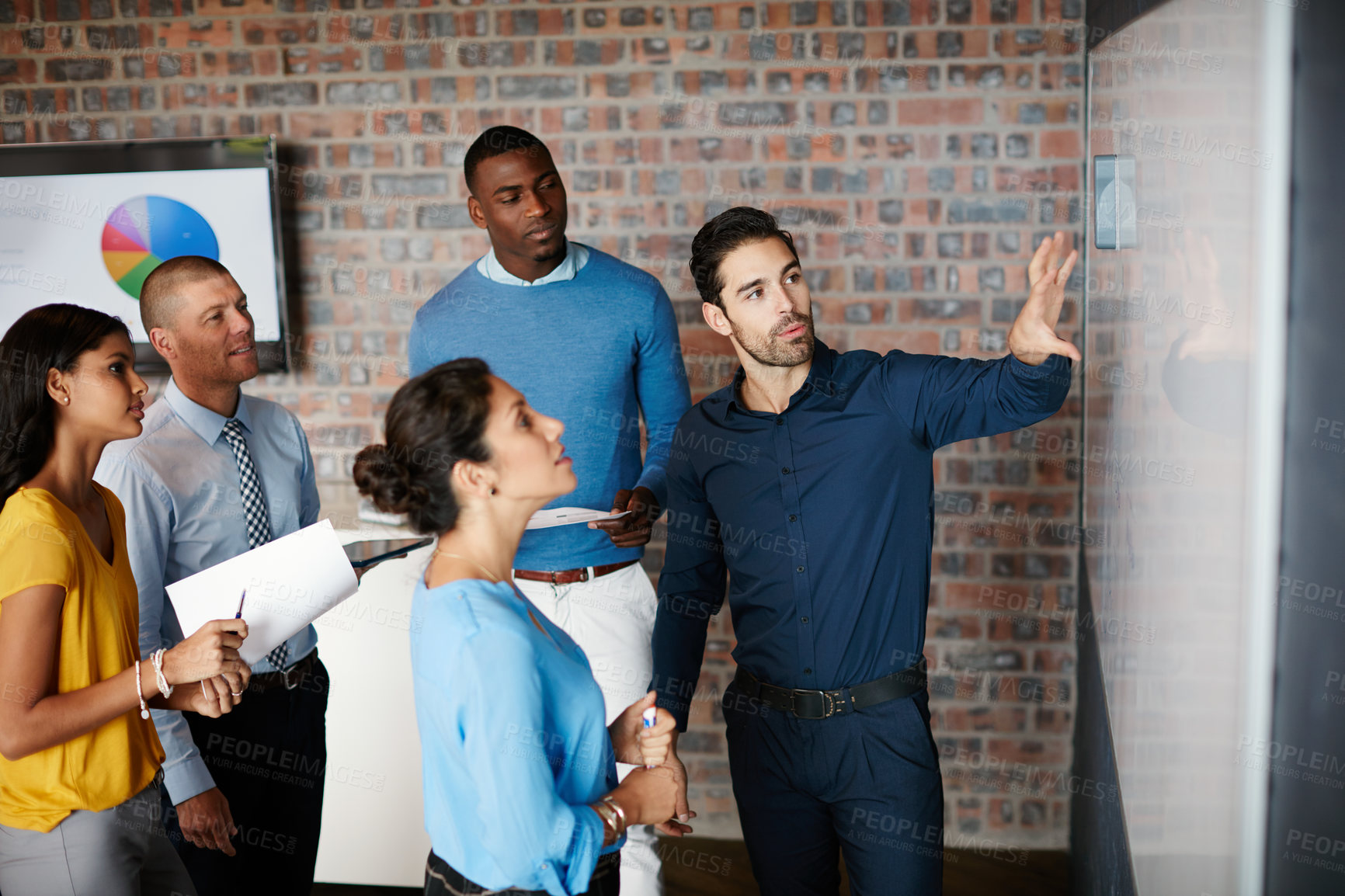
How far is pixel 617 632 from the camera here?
222cm

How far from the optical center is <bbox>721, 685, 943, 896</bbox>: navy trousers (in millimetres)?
1704

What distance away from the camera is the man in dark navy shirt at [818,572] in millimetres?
1717

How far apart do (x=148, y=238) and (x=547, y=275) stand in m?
1.47

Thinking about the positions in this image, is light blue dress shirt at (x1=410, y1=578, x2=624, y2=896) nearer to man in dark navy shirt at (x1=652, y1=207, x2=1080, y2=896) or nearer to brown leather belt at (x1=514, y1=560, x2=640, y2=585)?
man in dark navy shirt at (x1=652, y1=207, x2=1080, y2=896)

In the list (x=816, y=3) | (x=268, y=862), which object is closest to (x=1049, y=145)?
(x=816, y=3)

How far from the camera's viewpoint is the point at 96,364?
5.06 ft

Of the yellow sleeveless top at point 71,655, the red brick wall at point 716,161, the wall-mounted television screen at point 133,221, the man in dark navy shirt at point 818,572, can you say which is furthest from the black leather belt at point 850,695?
the wall-mounted television screen at point 133,221

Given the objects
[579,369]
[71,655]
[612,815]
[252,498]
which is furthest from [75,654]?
[579,369]

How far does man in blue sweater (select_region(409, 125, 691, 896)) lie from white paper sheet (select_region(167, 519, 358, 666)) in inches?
26.3

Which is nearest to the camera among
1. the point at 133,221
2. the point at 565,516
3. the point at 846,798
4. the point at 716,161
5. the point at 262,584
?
the point at 262,584

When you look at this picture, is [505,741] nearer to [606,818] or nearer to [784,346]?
[606,818]

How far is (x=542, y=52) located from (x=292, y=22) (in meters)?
0.75

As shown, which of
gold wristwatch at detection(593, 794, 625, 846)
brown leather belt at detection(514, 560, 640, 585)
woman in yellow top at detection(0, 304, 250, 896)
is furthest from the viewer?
brown leather belt at detection(514, 560, 640, 585)

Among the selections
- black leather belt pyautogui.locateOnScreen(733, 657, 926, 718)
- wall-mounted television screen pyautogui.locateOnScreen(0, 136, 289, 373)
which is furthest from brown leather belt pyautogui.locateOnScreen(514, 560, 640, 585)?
wall-mounted television screen pyautogui.locateOnScreen(0, 136, 289, 373)
